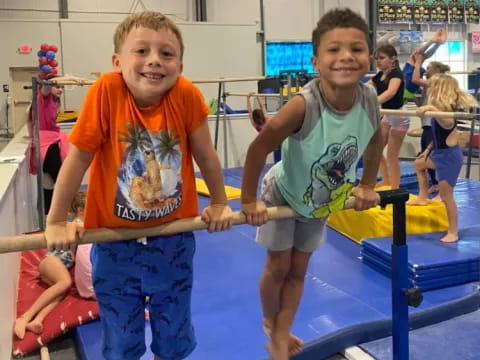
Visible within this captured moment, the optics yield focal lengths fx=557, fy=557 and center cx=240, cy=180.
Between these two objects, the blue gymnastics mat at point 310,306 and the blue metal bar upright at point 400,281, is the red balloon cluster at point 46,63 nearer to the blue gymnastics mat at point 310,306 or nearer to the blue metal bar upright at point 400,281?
the blue gymnastics mat at point 310,306

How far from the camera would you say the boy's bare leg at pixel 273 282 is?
2.02m

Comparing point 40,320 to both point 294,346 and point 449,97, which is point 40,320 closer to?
point 294,346

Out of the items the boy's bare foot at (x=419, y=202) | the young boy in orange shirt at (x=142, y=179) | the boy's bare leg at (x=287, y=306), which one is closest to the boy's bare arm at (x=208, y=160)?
the young boy in orange shirt at (x=142, y=179)

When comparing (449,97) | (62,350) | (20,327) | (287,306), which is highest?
(449,97)

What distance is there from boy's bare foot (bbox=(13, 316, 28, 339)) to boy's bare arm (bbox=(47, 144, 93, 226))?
1.47 meters

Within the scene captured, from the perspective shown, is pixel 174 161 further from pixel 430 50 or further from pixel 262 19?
pixel 262 19

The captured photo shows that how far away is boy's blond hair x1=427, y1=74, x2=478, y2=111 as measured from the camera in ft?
12.0

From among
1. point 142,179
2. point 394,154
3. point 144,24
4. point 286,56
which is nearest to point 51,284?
point 142,179

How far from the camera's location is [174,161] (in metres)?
1.59

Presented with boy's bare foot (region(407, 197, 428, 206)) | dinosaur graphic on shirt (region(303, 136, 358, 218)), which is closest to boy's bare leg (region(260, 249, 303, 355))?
dinosaur graphic on shirt (region(303, 136, 358, 218))

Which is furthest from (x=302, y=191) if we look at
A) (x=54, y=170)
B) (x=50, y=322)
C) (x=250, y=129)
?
(x=250, y=129)

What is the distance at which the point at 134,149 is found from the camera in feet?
5.03

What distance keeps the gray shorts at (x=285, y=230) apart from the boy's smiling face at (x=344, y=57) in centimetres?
44

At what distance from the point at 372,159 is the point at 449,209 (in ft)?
6.32
